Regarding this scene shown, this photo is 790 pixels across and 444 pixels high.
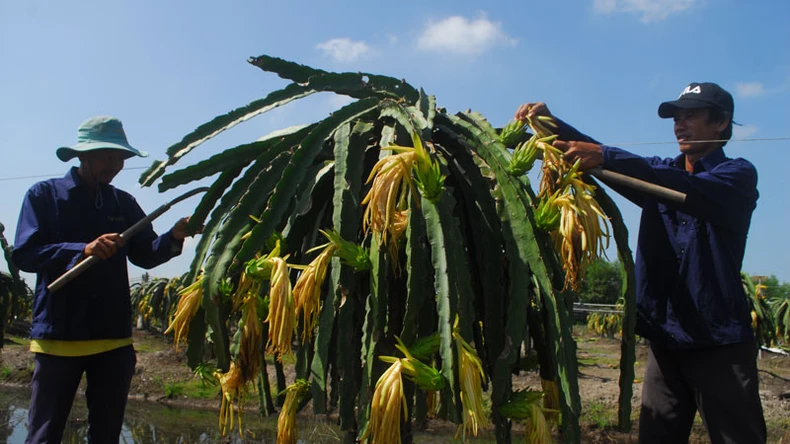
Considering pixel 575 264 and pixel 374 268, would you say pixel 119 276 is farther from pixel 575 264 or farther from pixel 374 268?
pixel 575 264

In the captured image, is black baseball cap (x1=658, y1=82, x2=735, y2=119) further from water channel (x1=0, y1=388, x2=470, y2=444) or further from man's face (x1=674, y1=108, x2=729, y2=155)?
water channel (x1=0, y1=388, x2=470, y2=444)

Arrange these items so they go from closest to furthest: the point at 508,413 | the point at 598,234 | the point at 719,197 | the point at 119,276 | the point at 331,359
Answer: the point at 508,413, the point at 598,234, the point at 331,359, the point at 719,197, the point at 119,276

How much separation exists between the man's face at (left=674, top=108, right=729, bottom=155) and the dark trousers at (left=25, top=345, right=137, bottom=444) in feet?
→ 8.67

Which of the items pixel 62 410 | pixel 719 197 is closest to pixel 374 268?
pixel 719 197

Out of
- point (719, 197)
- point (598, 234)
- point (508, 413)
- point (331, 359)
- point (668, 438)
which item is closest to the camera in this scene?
point (508, 413)

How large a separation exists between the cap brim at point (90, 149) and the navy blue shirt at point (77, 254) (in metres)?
0.10

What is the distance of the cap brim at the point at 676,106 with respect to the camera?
2551 millimetres

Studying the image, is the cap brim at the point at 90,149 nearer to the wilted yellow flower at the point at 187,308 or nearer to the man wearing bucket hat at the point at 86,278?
the man wearing bucket hat at the point at 86,278

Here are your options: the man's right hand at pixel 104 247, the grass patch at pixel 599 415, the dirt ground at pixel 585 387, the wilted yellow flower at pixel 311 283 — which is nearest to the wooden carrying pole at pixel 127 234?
the man's right hand at pixel 104 247

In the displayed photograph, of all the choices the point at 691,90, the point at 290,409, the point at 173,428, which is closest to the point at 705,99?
the point at 691,90

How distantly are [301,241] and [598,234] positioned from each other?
0.93 m

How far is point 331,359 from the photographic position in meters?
Answer: 2.01

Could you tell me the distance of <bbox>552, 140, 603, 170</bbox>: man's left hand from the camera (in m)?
2.13

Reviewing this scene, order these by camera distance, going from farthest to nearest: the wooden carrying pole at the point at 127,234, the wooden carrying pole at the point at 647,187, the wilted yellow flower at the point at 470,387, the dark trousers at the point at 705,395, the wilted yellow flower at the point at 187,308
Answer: the wooden carrying pole at the point at 127,234
the dark trousers at the point at 705,395
the wooden carrying pole at the point at 647,187
the wilted yellow flower at the point at 187,308
the wilted yellow flower at the point at 470,387
